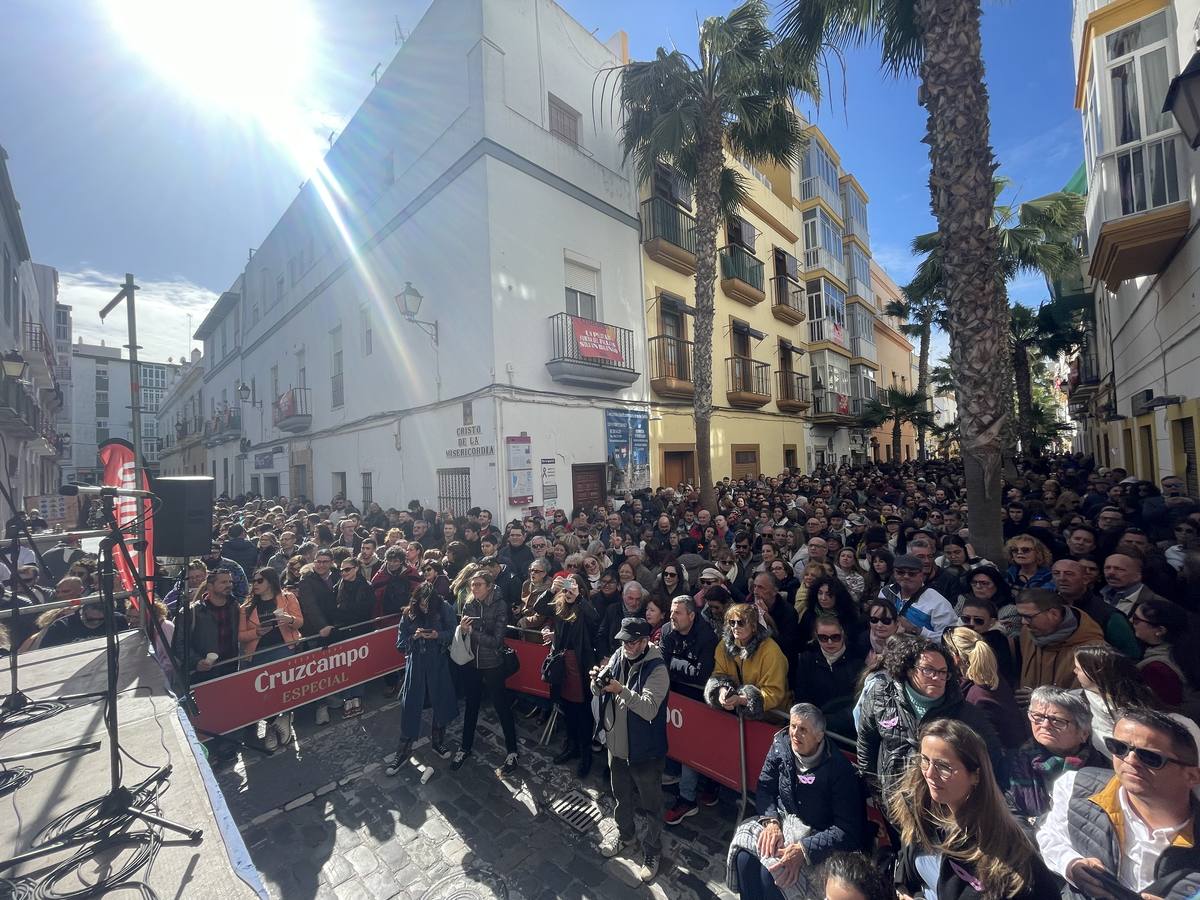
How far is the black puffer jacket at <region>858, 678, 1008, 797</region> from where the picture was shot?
2.41m

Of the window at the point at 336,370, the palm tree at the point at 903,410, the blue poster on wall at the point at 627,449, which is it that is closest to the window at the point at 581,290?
the blue poster on wall at the point at 627,449

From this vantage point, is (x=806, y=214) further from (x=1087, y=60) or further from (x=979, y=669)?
A: (x=979, y=669)

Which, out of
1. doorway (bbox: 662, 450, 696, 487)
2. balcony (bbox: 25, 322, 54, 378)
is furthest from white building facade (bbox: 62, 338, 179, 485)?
doorway (bbox: 662, 450, 696, 487)

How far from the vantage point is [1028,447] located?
842 inches

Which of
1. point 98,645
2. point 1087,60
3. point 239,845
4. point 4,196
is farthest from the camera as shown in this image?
point 4,196

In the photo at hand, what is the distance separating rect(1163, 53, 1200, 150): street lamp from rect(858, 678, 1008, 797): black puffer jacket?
5290 mm

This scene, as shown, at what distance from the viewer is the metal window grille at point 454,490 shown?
411 inches

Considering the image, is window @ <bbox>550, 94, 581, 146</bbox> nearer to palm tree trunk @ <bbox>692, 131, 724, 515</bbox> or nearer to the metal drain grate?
palm tree trunk @ <bbox>692, 131, 724, 515</bbox>

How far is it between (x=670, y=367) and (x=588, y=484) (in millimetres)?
4429

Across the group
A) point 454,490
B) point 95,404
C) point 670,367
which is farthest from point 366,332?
point 95,404

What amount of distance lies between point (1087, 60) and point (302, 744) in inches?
649

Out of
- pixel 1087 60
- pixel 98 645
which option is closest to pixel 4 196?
pixel 98 645

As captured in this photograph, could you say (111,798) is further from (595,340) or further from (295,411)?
(295,411)

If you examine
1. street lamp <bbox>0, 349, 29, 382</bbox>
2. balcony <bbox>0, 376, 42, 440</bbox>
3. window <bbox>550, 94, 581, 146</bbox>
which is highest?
window <bbox>550, 94, 581, 146</bbox>
